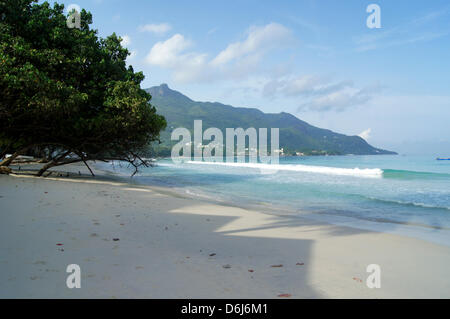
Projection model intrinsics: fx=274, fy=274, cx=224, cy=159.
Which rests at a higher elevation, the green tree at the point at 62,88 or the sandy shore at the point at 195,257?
the green tree at the point at 62,88

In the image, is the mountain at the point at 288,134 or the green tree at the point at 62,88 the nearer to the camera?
the green tree at the point at 62,88

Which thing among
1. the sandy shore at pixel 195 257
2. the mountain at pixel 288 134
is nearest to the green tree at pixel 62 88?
the sandy shore at pixel 195 257

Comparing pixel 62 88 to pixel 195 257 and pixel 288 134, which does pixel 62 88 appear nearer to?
pixel 195 257

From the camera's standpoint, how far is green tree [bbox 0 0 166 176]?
11.0 meters

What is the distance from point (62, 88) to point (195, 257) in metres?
10.8

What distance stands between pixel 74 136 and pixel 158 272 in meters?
13.2

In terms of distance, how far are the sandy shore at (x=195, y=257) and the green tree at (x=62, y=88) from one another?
18.3 feet

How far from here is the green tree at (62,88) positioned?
1098cm

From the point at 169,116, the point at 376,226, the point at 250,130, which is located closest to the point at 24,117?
the point at 376,226

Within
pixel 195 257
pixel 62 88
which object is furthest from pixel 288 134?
pixel 195 257

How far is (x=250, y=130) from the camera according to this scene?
180125 mm

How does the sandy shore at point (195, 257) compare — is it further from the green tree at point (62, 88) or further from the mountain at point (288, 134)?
the mountain at point (288, 134)

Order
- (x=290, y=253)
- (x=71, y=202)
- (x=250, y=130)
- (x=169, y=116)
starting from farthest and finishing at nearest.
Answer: (x=250, y=130)
(x=169, y=116)
(x=71, y=202)
(x=290, y=253)
